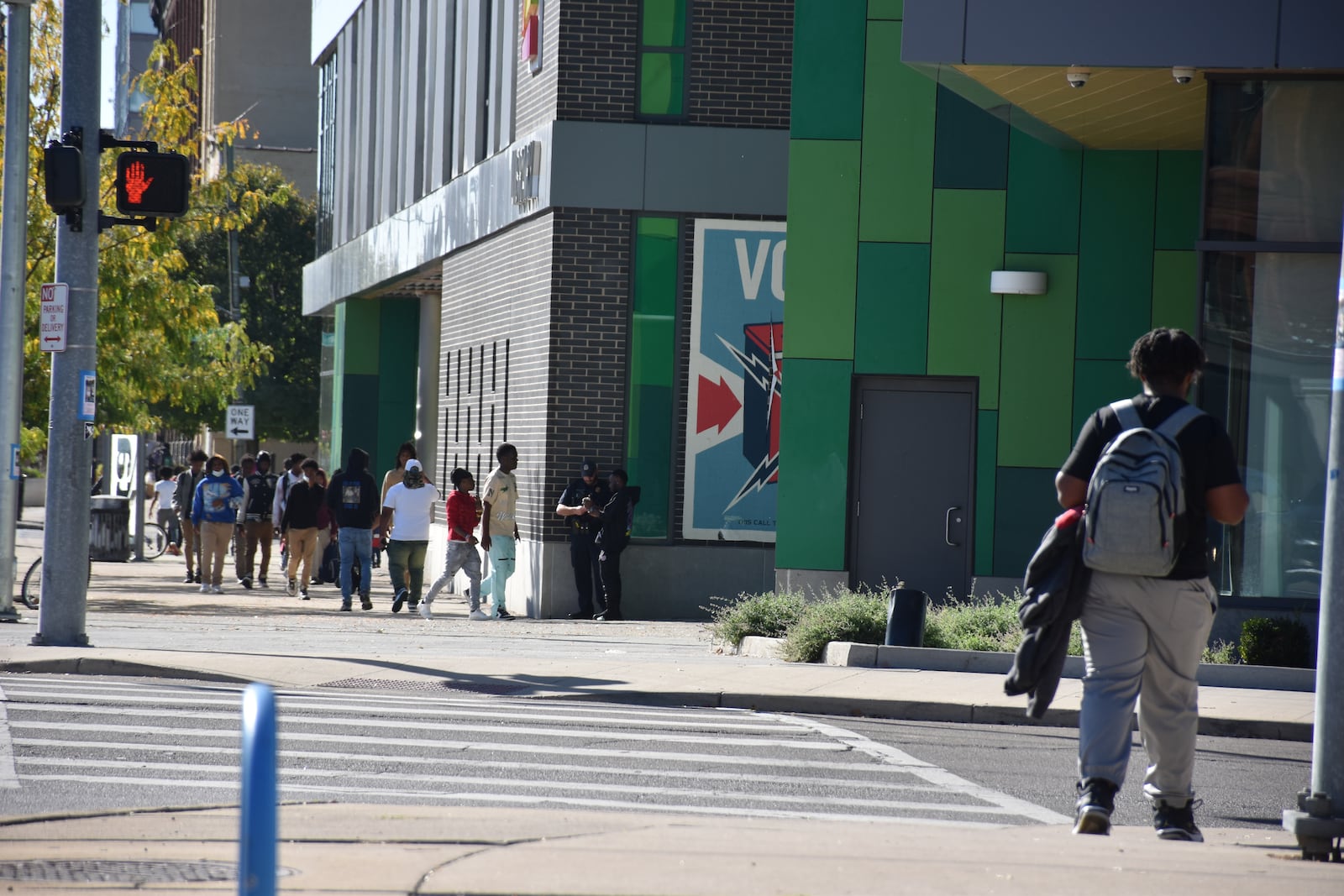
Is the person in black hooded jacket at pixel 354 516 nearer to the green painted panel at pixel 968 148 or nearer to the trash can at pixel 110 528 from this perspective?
the green painted panel at pixel 968 148

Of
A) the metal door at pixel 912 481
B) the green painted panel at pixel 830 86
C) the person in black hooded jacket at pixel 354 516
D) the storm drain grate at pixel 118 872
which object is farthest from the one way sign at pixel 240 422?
the storm drain grate at pixel 118 872

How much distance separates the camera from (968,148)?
17688 millimetres

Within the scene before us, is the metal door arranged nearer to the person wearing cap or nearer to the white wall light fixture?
the white wall light fixture

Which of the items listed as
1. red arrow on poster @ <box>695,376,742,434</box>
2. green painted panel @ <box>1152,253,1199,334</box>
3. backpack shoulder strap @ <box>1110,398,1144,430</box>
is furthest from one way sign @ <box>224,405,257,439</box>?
backpack shoulder strap @ <box>1110,398,1144,430</box>

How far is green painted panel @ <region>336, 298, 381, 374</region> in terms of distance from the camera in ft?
107

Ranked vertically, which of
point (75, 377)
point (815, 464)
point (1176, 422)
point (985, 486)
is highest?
point (75, 377)

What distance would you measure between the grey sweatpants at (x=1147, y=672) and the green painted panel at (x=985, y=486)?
1107cm

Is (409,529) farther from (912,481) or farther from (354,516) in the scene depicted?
(912,481)

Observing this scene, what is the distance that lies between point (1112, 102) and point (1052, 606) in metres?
9.78

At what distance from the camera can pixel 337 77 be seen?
113 ft

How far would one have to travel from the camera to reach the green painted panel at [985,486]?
17.4 m

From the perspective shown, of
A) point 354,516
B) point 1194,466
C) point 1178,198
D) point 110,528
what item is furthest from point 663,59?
point 1194,466

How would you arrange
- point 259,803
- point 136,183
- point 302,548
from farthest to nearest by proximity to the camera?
point 302,548
point 136,183
point 259,803

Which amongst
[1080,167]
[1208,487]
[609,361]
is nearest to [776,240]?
[609,361]
